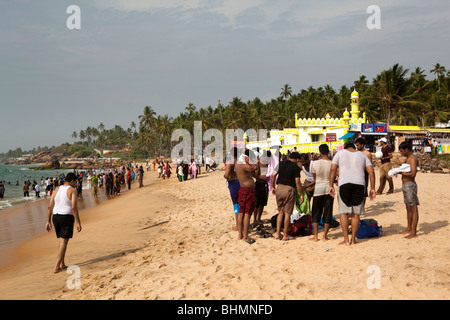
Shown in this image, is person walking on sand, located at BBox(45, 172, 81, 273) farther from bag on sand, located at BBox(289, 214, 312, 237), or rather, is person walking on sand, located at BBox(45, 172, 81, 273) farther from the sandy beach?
bag on sand, located at BBox(289, 214, 312, 237)

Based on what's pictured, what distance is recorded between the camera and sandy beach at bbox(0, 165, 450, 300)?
160 inches

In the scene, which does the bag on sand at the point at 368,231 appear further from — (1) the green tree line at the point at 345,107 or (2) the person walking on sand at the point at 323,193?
(1) the green tree line at the point at 345,107

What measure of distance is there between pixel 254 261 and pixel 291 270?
0.77 m

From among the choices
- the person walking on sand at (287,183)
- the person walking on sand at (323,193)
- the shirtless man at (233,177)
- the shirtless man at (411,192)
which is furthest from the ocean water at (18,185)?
the shirtless man at (411,192)

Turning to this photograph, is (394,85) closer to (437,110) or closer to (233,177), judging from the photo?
(437,110)

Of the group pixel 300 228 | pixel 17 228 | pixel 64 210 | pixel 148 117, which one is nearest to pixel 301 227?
pixel 300 228

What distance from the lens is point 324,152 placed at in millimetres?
6121

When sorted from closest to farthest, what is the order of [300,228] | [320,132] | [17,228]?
[300,228] < [17,228] < [320,132]

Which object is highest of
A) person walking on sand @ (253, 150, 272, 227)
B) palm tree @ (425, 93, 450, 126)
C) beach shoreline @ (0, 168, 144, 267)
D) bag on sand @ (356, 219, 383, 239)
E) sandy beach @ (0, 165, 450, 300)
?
palm tree @ (425, 93, 450, 126)

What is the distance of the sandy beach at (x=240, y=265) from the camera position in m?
4.07

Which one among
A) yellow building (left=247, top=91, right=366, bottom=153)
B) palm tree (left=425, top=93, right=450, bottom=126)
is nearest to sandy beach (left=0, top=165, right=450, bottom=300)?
yellow building (left=247, top=91, right=366, bottom=153)

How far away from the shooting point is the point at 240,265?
517 cm
